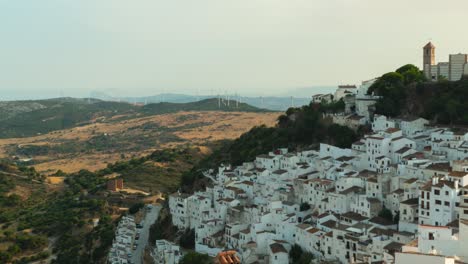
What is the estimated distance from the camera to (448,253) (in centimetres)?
2414

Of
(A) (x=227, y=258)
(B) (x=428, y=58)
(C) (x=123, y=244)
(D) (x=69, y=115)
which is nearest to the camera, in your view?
(A) (x=227, y=258)

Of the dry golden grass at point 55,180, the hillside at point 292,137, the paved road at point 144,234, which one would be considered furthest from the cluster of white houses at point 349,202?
the dry golden grass at point 55,180

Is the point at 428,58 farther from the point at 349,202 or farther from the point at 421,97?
the point at 349,202

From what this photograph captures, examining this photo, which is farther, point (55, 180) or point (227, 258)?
point (55, 180)

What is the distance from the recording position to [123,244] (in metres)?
45.9

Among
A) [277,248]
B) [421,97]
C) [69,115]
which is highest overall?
[421,97]

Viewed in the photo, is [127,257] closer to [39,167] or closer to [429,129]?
[429,129]

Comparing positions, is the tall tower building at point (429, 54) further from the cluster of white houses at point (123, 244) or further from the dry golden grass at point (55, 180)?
the dry golden grass at point (55, 180)

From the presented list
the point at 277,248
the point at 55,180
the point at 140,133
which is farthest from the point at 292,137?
the point at 140,133

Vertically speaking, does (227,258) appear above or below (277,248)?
below

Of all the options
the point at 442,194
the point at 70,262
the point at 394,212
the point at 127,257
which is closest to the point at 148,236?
the point at 127,257

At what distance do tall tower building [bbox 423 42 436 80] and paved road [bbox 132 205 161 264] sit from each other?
2910 cm

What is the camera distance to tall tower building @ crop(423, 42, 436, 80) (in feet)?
171

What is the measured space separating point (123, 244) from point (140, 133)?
95375mm
